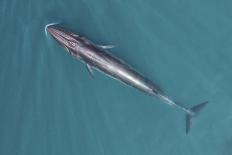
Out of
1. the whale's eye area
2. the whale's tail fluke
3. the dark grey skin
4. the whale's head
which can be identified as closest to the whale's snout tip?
the whale's head

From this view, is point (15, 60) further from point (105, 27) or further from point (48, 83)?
point (105, 27)

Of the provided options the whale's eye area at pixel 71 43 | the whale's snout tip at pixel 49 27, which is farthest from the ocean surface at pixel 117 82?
the whale's eye area at pixel 71 43

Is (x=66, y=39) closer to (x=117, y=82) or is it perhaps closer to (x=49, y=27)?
(x=49, y=27)

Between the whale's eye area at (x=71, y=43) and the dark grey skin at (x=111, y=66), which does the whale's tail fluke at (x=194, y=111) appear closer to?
the dark grey skin at (x=111, y=66)

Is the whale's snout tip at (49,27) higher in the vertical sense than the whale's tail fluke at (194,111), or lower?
higher

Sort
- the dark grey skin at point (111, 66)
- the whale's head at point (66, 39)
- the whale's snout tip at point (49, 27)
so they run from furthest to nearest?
the whale's snout tip at point (49, 27)
the whale's head at point (66, 39)
the dark grey skin at point (111, 66)

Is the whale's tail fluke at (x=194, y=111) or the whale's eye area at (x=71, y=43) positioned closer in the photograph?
the whale's tail fluke at (x=194, y=111)
